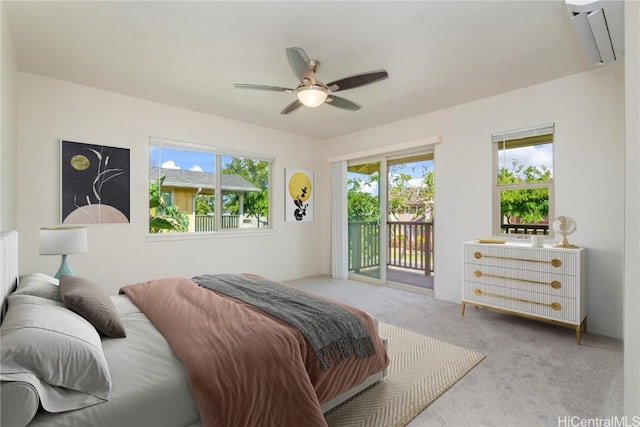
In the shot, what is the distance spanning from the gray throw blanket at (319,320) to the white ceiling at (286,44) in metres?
1.91

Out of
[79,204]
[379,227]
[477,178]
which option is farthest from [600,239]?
[79,204]

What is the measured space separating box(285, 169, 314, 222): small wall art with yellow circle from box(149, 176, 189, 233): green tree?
1660mm

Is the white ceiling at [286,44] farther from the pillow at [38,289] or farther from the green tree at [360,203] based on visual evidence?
the green tree at [360,203]

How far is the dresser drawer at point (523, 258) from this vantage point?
2.67 metres

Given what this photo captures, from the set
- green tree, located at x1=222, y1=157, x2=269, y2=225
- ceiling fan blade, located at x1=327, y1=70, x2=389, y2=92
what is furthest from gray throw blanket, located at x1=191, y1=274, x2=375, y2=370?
green tree, located at x1=222, y1=157, x2=269, y2=225

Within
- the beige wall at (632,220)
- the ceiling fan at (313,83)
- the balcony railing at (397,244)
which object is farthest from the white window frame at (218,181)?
the beige wall at (632,220)

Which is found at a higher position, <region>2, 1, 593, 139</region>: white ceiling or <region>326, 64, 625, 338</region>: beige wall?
<region>2, 1, 593, 139</region>: white ceiling

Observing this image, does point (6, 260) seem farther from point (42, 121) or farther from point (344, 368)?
point (42, 121)

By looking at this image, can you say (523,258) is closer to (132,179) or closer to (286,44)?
(286,44)

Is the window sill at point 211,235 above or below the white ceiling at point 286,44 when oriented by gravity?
below

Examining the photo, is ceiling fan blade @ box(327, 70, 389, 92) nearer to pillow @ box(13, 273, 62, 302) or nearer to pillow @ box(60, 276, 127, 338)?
pillow @ box(60, 276, 127, 338)

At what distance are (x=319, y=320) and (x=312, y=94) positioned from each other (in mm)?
1765

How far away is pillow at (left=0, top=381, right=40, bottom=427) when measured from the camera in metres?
0.90

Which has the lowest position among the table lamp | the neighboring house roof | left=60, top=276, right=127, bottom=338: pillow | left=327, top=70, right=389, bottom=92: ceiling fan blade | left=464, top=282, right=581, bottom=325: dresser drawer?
left=464, top=282, right=581, bottom=325: dresser drawer
